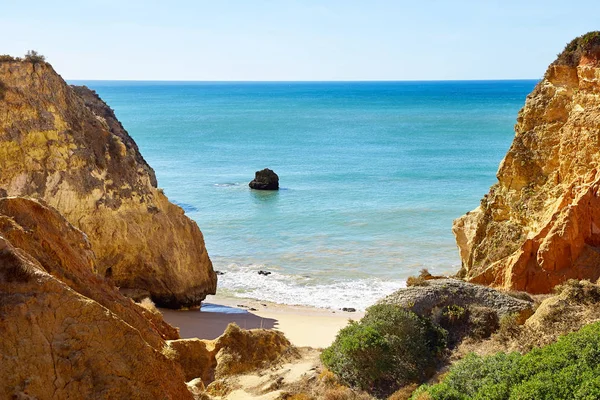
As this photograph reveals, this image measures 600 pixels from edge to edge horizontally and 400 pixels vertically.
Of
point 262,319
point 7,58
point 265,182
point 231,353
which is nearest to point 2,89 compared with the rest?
point 7,58

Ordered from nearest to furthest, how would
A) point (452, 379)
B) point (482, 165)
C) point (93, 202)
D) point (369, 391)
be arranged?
1. point (452, 379)
2. point (369, 391)
3. point (93, 202)
4. point (482, 165)

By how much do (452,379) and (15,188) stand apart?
1489 cm

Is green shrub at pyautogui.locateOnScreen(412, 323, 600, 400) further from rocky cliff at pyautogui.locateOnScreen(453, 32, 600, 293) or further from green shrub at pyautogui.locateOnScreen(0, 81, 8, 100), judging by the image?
green shrub at pyautogui.locateOnScreen(0, 81, 8, 100)

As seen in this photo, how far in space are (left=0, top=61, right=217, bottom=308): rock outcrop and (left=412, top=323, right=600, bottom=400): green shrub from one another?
46.3 feet

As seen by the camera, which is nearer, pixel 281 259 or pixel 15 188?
pixel 15 188

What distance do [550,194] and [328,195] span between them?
106 feet

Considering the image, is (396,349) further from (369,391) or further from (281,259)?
(281,259)

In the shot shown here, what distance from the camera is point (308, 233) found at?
41.0 metres

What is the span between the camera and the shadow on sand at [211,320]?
22594 millimetres

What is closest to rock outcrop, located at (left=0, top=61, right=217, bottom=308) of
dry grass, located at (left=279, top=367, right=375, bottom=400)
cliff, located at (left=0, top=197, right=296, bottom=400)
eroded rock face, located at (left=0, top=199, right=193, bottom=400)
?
dry grass, located at (left=279, top=367, right=375, bottom=400)

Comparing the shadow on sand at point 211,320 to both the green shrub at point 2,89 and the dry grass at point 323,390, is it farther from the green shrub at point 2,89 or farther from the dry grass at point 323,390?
the dry grass at point 323,390

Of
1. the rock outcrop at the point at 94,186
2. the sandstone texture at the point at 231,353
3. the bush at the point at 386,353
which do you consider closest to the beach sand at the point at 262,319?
the rock outcrop at the point at 94,186

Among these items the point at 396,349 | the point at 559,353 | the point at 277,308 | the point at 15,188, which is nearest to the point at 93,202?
the point at 15,188

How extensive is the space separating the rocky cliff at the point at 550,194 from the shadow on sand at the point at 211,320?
698 cm
